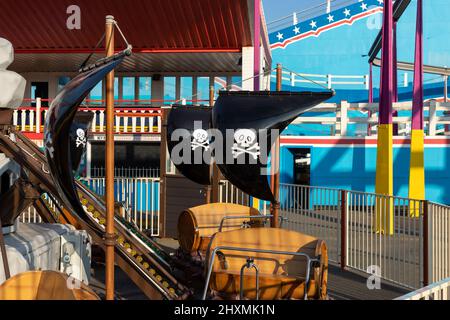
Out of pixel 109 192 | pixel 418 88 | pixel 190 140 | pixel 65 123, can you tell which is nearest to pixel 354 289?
pixel 190 140

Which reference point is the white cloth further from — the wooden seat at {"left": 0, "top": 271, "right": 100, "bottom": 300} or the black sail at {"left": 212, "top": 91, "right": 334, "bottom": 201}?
the wooden seat at {"left": 0, "top": 271, "right": 100, "bottom": 300}

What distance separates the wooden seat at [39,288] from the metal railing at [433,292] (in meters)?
2.52

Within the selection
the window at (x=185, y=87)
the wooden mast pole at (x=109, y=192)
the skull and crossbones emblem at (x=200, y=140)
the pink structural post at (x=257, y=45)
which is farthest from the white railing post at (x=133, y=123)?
the wooden mast pole at (x=109, y=192)

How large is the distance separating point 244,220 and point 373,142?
10878 millimetres

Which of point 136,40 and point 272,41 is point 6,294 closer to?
point 136,40

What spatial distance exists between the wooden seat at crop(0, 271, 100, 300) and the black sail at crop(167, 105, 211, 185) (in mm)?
6411

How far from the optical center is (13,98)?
640cm

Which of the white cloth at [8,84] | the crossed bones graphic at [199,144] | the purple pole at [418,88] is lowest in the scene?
the crossed bones graphic at [199,144]

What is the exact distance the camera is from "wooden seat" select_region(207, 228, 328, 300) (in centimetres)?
552

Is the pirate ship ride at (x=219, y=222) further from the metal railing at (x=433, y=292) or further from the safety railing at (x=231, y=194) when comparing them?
the safety railing at (x=231, y=194)

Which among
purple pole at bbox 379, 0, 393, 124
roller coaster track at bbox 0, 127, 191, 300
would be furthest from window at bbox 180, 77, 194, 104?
roller coaster track at bbox 0, 127, 191, 300

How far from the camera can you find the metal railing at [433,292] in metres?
3.49

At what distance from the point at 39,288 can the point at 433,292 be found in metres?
3.18
